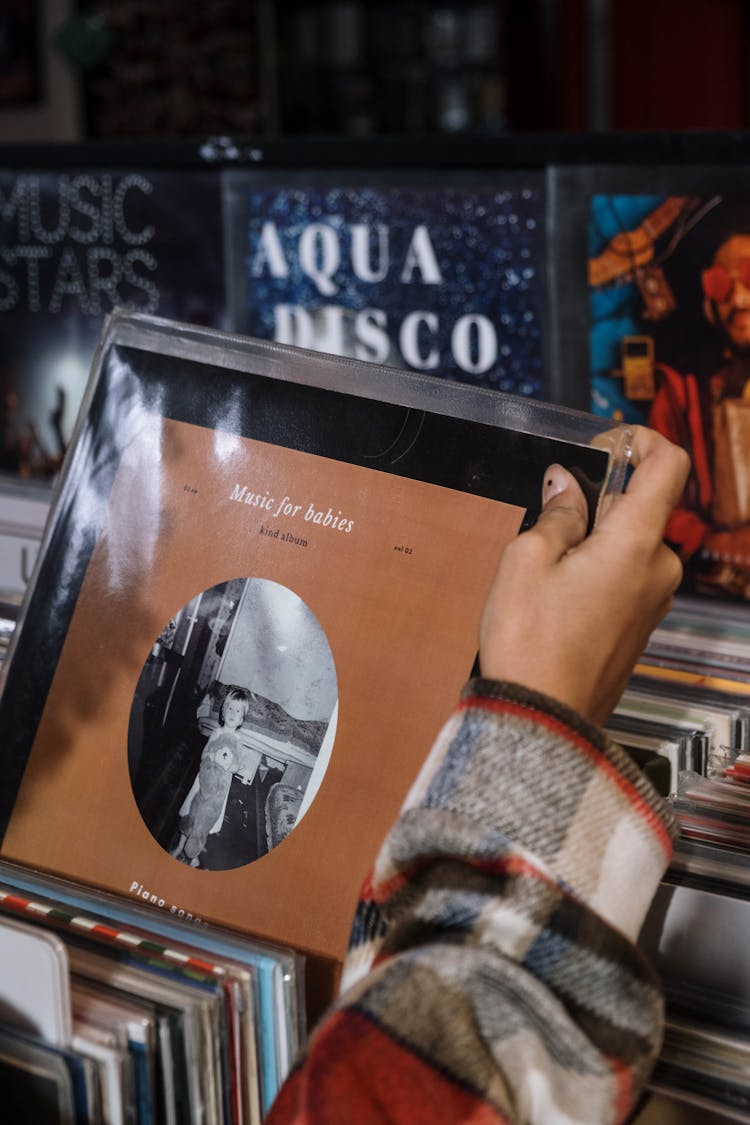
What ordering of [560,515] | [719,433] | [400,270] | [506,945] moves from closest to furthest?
1. [506,945]
2. [560,515]
3. [719,433]
4. [400,270]

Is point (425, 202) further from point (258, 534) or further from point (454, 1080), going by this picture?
point (454, 1080)

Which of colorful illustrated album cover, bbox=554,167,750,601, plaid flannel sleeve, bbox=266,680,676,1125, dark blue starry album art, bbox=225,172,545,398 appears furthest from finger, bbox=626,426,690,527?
dark blue starry album art, bbox=225,172,545,398

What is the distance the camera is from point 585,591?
0.54 metres

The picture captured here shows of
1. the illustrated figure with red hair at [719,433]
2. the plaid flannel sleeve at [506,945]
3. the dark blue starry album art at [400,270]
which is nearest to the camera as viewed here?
the plaid flannel sleeve at [506,945]

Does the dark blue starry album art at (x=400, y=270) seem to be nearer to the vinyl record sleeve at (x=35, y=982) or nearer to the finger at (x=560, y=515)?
the finger at (x=560, y=515)

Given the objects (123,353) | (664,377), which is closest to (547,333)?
(664,377)

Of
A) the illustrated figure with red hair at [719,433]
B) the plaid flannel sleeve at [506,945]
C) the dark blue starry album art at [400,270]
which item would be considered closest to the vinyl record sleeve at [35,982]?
the plaid flannel sleeve at [506,945]

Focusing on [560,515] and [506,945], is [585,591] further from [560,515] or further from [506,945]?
[506,945]

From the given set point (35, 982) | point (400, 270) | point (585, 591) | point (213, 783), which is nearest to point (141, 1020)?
point (35, 982)

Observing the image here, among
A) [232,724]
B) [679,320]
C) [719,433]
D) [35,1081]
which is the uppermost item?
[679,320]

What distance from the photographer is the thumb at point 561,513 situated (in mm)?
562

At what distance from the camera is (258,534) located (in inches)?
26.8

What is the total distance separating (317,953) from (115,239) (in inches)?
43.4

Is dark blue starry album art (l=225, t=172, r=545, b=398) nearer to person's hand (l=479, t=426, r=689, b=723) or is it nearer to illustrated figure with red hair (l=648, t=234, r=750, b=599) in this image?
illustrated figure with red hair (l=648, t=234, r=750, b=599)
